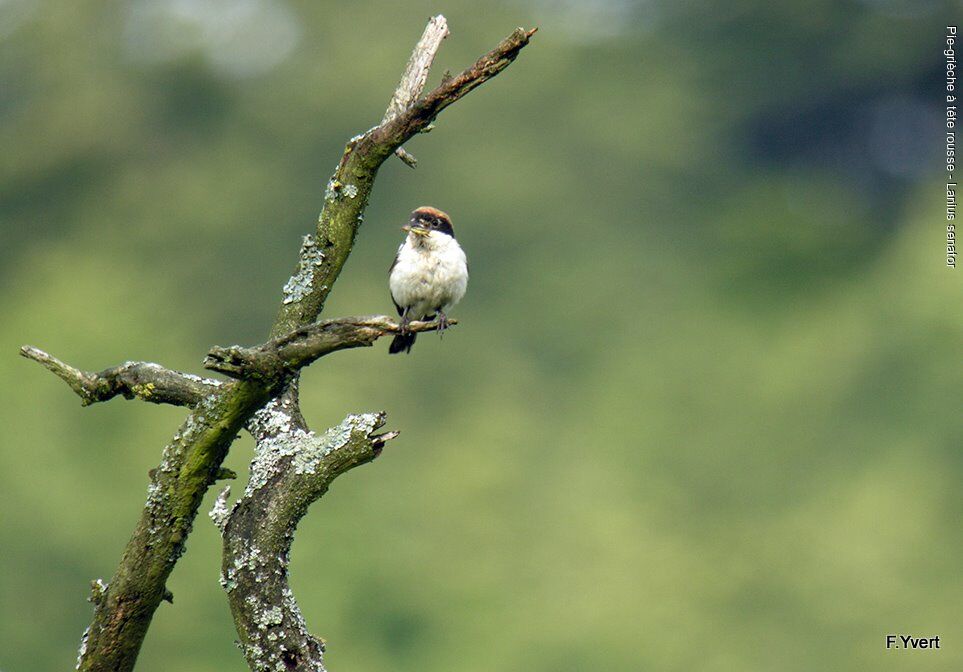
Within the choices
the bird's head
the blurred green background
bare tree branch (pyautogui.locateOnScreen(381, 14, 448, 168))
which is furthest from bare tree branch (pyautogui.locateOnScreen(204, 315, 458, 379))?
the blurred green background

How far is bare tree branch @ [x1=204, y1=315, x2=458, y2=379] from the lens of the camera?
13.3 feet

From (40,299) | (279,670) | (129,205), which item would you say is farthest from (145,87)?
(279,670)

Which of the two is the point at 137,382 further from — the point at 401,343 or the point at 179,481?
the point at 401,343

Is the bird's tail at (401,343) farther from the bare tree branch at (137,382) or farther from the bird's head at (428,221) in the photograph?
the bare tree branch at (137,382)

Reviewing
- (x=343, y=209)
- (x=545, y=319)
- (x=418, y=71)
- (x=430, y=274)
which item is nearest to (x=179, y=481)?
(x=343, y=209)

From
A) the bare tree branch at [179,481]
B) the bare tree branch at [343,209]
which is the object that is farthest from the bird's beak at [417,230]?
the bare tree branch at [179,481]

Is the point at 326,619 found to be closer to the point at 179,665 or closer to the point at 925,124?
the point at 179,665

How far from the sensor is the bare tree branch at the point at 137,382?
4.82 metres

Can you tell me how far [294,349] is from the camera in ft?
13.6

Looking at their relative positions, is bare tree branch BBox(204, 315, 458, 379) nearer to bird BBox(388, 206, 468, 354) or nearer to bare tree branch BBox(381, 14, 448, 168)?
bare tree branch BBox(381, 14, 448, 168)

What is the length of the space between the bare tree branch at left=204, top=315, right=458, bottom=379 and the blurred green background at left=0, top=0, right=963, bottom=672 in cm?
1231

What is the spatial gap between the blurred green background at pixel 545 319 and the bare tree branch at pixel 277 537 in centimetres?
1159

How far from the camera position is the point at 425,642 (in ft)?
56.0

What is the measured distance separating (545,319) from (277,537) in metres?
16.8
